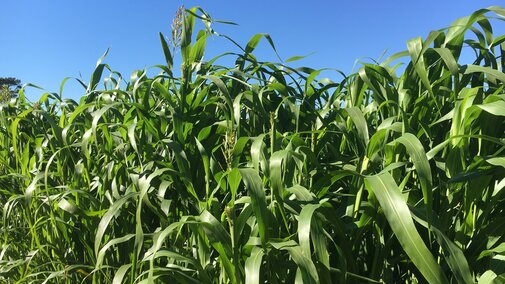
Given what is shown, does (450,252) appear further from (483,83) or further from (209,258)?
(483,83)

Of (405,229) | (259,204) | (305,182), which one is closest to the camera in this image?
(405,229)

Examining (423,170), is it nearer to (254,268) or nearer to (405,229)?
(405,229)

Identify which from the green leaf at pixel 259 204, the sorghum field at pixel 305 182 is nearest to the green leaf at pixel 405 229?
the sorghum field at pixel 305 182

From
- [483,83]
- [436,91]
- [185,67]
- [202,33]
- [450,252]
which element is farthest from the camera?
[202,33]

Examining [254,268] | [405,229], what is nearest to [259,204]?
[254,268]

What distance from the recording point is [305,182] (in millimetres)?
893

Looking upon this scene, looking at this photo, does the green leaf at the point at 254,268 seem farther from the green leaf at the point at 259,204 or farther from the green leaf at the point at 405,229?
the green leaf at the point at 405,229

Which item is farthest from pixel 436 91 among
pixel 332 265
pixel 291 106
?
pixel 332 265

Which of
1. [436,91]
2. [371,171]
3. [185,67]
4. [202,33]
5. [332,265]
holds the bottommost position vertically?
[332,265]

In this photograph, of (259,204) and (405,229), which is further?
(259,204)

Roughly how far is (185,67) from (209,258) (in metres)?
0.53

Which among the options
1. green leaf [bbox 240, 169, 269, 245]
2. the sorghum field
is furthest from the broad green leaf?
green leaf [bbox 240, 169, 269, 245]

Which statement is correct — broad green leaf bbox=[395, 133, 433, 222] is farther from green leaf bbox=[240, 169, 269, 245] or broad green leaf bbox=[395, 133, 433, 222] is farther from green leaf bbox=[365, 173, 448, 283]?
green leaf bbox=[240, 169, 269, 245]

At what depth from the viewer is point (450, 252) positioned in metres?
0.65
